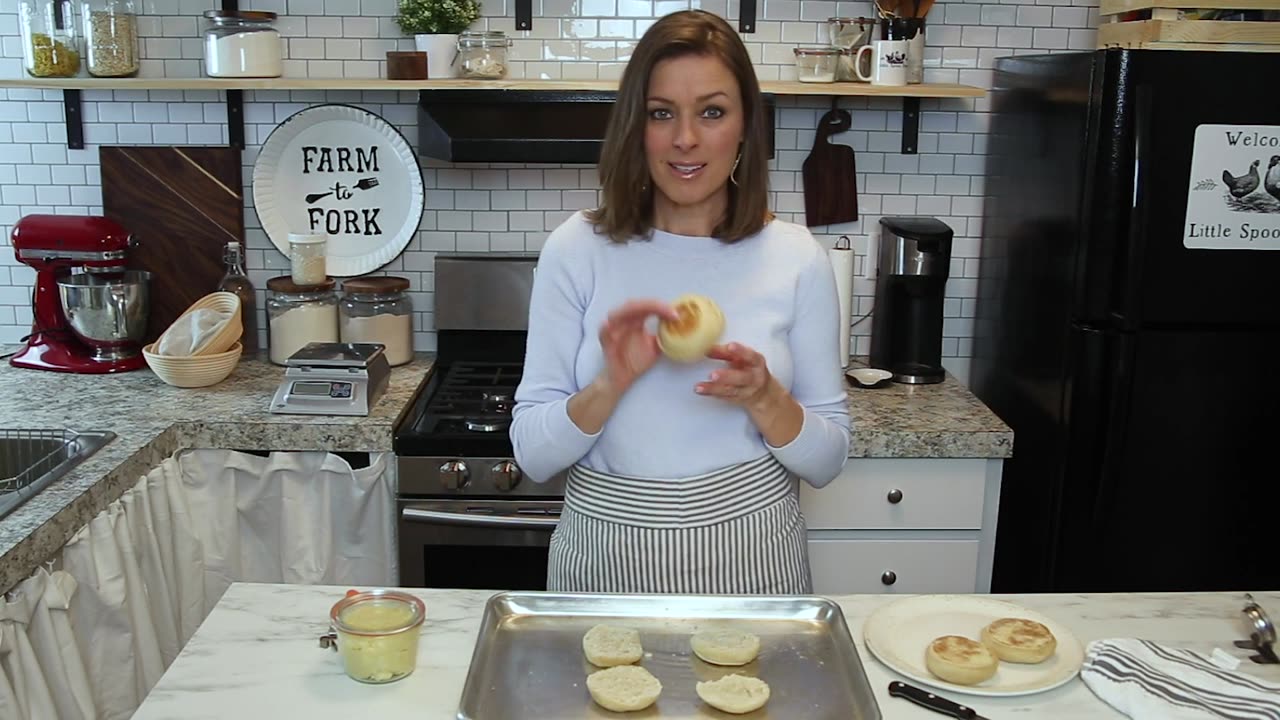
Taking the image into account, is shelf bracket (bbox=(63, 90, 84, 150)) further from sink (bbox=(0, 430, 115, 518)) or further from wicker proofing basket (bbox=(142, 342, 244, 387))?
sink (bbox=(0, 430, 115, 518))

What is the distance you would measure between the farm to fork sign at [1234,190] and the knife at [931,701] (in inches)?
63.0

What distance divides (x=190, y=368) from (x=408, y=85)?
0.85m

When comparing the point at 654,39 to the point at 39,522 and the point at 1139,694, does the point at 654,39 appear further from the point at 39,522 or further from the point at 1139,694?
the point at 39,522

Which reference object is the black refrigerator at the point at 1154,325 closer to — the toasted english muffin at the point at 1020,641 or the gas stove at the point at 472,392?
the gas stove at the point at 472,392

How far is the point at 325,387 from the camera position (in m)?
2.73

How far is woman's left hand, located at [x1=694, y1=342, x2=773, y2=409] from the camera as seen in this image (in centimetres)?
164

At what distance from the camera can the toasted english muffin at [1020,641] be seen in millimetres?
1468

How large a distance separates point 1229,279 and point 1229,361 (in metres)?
0.19

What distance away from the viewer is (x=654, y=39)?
1.78 metres

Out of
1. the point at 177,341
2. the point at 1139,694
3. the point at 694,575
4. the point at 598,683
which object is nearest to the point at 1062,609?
the point at 1139,694

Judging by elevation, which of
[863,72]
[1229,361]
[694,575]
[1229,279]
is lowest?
[694,575]

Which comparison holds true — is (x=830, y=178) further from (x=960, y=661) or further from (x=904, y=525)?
(x=960, y=661)

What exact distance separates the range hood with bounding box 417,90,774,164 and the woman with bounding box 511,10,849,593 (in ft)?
3.26

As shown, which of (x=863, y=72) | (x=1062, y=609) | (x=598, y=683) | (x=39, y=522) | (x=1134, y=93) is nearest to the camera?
(x=598, y=683)
